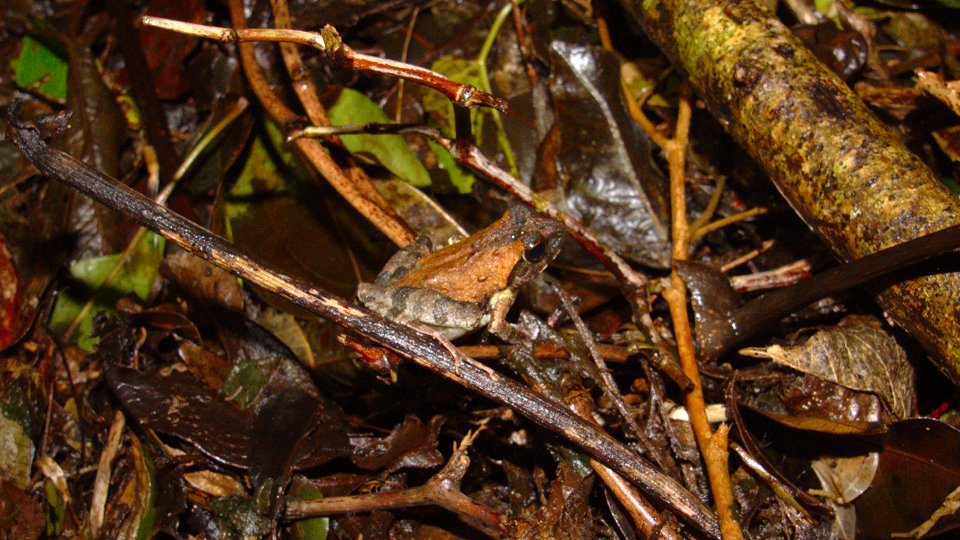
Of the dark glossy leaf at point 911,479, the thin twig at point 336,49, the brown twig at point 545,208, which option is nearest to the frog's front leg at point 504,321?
the brown twig at point 545,208

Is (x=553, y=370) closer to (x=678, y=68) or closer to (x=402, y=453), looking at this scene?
(x=402, y=453)

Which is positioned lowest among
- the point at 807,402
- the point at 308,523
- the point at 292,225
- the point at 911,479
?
the point at 308,523

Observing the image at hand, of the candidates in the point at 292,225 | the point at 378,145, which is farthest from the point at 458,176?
the point at 292,225

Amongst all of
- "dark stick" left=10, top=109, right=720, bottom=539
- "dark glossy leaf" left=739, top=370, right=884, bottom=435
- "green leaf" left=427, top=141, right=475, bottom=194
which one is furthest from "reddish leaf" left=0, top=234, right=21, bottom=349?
"dark glossy leaf" left=739, top=370, right=884, bottom=435

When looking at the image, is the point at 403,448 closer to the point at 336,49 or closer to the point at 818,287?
the point at 336,49

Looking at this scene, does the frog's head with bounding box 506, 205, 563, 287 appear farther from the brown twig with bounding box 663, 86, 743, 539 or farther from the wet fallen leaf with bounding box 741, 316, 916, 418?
the wet fallen leaf with bounding box 741, 316, 916, 418

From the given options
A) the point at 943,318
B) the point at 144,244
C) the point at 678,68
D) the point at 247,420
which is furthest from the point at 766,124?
the point at 144,244

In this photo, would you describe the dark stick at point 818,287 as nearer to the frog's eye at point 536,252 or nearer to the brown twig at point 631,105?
the frog's eye at point 536,252
